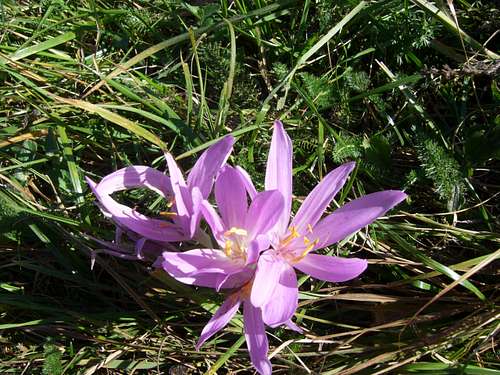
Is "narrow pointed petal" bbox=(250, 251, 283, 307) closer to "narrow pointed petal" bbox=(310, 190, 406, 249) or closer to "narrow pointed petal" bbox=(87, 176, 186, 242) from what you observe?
"narrow pointed petal" bbox=(310, 190, 406, 249)

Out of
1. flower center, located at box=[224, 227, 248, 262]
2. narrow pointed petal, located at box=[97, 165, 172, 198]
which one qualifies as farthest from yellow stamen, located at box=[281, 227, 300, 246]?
narrow pointed petal, located at box=[97, 165, 172, 198]

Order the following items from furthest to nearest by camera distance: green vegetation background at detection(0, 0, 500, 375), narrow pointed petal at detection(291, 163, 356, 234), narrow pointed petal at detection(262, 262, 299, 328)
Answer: green vegetation background at detection(0, 0, 500, 375) < narrow pointed petal at detection(291, 163, 356, 234) < narrow pointed petal at detection(262, 262, 299, 328)

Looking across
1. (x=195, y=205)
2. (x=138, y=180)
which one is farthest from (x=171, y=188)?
(x=195, y=205)

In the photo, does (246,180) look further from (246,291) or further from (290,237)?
(246,291)

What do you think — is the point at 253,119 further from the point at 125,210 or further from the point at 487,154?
the point at 487,154

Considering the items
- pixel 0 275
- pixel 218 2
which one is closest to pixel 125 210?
pixel 0 275

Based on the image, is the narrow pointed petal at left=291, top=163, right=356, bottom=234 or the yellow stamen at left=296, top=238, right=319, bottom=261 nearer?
the yellow stamen at left=296, top=238, right=319, bottom=261

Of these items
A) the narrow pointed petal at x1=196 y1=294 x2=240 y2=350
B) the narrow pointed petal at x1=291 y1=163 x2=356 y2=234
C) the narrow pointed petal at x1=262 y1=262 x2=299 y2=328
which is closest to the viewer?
the narrow pointed petal at x1=262 y1=262 x2=299 y2=328
